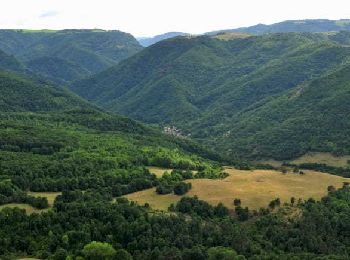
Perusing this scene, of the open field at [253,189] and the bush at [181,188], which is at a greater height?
the bush at [181,188]

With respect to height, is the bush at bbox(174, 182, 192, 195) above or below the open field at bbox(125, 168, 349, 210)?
above

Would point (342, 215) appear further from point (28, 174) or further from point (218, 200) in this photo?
point (28, 174)

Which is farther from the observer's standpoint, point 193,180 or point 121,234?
point 193,180

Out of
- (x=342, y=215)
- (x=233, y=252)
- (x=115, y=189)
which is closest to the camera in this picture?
(x=233, y=252)

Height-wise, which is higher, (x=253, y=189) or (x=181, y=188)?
(x=181, y=188)

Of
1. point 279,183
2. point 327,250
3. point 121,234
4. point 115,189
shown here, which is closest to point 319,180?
point 279,183

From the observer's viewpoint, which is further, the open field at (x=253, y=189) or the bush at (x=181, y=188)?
the bush at (x=181, y=188)

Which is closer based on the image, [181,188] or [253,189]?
[181,188]

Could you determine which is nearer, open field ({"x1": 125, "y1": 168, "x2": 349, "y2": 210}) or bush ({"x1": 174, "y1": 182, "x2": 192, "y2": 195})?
open field ({"x1": 125, "y1": 168, "x2": 349, "y2": 210})
